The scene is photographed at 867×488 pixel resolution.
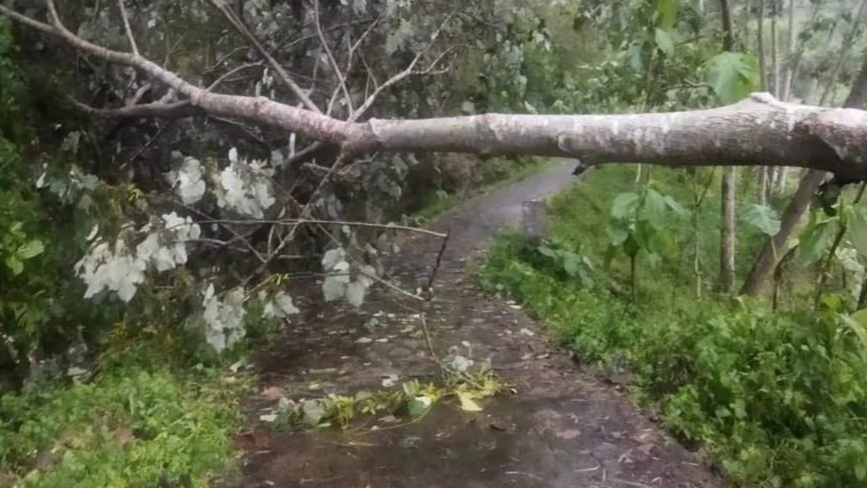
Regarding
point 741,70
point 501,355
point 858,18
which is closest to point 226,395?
point 501,355

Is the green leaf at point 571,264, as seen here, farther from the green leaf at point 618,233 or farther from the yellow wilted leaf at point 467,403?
the green leaf at point 618,233

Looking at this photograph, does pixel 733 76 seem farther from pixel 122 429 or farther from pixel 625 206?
pixel 122 429

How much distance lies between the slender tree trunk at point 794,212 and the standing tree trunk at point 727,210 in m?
0.49

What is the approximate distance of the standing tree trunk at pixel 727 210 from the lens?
720cm

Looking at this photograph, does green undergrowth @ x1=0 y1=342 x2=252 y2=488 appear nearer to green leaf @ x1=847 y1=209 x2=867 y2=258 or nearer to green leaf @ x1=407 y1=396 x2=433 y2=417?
green leaf @ x1=407 y1=396 x2=433 y2=417

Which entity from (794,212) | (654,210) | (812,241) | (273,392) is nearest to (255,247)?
(273,392)

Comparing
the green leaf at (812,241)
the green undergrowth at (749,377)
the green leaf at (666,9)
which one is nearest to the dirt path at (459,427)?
the green undergrowth at (749,377)

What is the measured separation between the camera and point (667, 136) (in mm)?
2135

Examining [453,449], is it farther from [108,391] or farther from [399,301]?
[399,301]

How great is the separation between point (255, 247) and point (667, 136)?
4184 millimetres

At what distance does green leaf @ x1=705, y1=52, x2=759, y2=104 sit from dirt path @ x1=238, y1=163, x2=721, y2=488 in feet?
5.55

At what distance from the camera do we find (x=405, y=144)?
121 inches

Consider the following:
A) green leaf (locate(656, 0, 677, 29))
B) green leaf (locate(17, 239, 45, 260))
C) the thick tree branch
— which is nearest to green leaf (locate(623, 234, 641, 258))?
green leaf (locate(656, 0, 677, 29))

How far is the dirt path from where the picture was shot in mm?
3844
